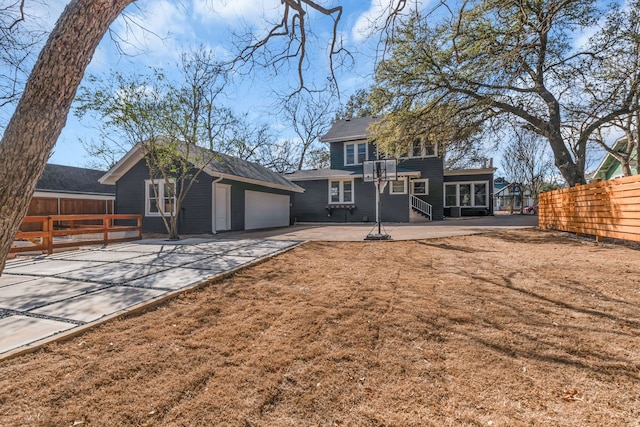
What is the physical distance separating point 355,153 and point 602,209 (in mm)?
12704

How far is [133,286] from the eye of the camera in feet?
13.6

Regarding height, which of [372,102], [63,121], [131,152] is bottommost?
[63,121]

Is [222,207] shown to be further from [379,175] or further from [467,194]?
[467,194]

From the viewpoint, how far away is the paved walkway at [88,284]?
112 inches

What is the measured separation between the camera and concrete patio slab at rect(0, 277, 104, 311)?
3.46 meters

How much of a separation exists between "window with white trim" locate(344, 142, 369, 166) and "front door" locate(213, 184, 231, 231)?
867 cm

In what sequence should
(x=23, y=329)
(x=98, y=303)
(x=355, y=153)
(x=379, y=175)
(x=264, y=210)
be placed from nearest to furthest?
(x=23, y=329) → (x=98, y=303) → (x=379, y=175) → (x=264, y=210) → (x=355, y=153)

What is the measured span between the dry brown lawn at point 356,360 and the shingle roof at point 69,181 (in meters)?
16.9

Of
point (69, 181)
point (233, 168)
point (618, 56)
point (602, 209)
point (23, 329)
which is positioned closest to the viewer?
point (23, 329)

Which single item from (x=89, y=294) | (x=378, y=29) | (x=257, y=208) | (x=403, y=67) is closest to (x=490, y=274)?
(x=378, y=29)

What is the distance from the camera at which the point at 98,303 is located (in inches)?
136

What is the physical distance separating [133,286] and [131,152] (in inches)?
397

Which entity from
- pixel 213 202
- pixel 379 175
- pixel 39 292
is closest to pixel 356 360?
pixel 39 292

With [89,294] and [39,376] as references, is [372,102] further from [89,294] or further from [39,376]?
[39,376]
